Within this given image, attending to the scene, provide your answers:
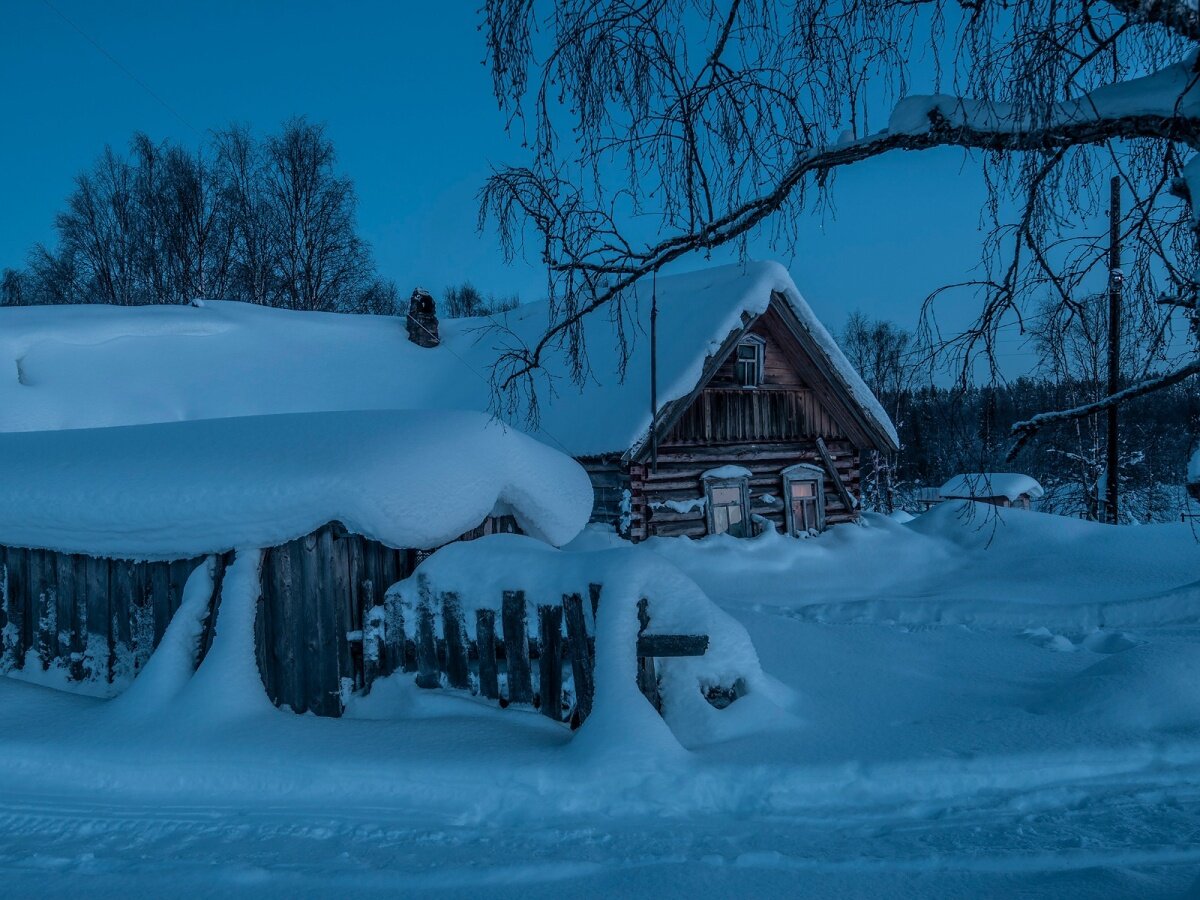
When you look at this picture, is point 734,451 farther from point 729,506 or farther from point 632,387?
point 632,387

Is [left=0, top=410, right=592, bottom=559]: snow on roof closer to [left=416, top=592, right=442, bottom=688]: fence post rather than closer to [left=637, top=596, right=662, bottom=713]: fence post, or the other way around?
[left=416, top=592, right=442, bottom=688]: fence post

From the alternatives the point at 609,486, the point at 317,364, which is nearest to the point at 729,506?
the point at 609,486

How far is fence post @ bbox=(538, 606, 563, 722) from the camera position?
13.5 ft

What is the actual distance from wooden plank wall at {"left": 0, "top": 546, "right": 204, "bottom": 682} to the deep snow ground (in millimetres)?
289

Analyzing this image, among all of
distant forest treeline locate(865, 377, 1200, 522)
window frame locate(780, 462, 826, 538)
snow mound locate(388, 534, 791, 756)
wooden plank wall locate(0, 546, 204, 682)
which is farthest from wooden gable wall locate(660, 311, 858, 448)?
wooden plank wall locate(0, 546, 204, 682)

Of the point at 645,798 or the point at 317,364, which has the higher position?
the point at 317,364

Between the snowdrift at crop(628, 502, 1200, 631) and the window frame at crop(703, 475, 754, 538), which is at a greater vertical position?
the window frame at crop(703, 475, 754, 538)

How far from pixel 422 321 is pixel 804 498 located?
988cm

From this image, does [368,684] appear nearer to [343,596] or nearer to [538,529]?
[343,596]

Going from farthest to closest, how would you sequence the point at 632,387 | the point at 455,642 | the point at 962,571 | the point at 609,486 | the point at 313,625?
1. the point at 609,486
2. the point at 632,387
3. the point at 962,571
4. the point at 313,625
5. the point at 455,642

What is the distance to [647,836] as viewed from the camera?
2.89 metres

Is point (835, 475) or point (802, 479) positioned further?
point (835, 475)

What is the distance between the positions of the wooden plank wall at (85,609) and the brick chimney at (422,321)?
12301 millimetres

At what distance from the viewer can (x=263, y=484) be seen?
4383mm
